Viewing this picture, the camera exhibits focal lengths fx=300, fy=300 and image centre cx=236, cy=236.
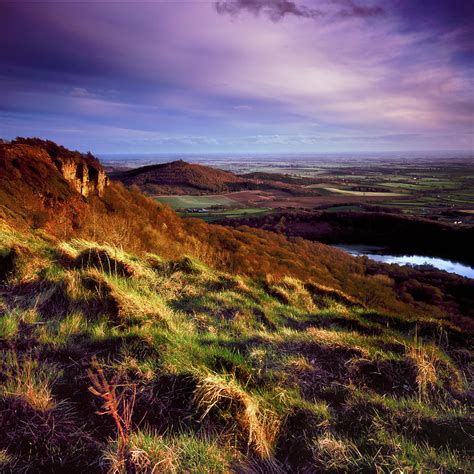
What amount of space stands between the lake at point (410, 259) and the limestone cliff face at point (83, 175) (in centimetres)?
5884

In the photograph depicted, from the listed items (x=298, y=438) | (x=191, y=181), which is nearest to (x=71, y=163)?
(x=298, y=438)

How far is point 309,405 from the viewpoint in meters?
3.26

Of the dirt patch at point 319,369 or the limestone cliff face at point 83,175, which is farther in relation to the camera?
the limestone cliff face at point 83,175

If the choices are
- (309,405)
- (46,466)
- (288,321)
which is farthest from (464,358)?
(46,466)

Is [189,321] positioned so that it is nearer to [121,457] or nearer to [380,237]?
[121,457]

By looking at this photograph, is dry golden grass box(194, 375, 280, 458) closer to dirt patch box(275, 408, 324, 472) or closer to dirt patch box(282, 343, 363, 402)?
dirt patch box(275, 408, 324, 472)

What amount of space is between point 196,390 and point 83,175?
25140 mm

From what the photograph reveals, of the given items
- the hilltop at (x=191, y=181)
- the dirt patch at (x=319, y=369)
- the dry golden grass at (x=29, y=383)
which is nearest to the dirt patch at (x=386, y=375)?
the dirt patch at (x=319, y=369)

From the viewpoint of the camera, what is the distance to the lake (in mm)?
65300

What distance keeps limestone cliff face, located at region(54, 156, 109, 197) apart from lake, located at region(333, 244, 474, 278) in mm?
58836

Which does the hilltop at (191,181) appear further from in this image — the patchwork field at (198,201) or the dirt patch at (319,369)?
the dirt patch at (319,369)

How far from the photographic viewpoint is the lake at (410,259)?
65.3m

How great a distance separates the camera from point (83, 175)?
78.9ft

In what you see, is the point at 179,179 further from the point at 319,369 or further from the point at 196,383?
the point at 196,383
